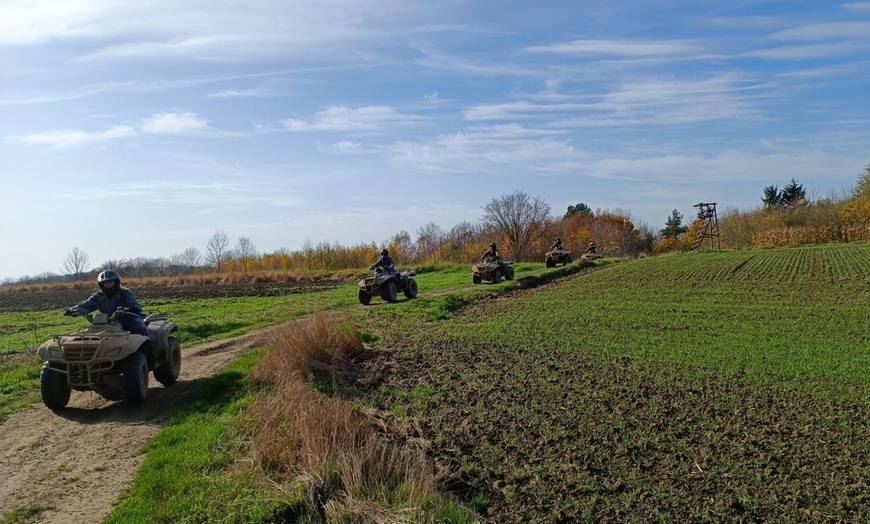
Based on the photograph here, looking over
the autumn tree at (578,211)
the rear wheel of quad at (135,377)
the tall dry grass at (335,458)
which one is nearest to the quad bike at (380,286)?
the tall dry grass at (335,458)

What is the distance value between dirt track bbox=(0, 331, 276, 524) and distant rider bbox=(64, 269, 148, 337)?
122cm

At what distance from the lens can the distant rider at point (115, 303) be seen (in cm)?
924

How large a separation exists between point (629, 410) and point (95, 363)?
7513 millimetres

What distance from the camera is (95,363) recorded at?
861cm

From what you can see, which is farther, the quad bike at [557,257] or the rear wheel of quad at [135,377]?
the quad bike at [557,257]

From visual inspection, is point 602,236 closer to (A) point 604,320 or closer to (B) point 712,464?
(A) point 604,320

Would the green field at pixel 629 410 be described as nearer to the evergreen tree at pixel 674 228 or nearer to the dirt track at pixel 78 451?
the dirt track at pixel 78 451

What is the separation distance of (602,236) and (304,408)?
6756 centimetres

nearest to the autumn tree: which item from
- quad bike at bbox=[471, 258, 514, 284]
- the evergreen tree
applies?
the evergreen tree

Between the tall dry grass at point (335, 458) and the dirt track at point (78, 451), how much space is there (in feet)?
4.91

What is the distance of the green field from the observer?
226 inches

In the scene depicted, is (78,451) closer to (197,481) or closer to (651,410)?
(197,481)

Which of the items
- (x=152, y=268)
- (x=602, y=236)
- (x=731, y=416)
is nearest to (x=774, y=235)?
(x=602, y=236)

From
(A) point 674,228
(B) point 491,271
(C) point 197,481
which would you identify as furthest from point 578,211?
(C) point 197,481
